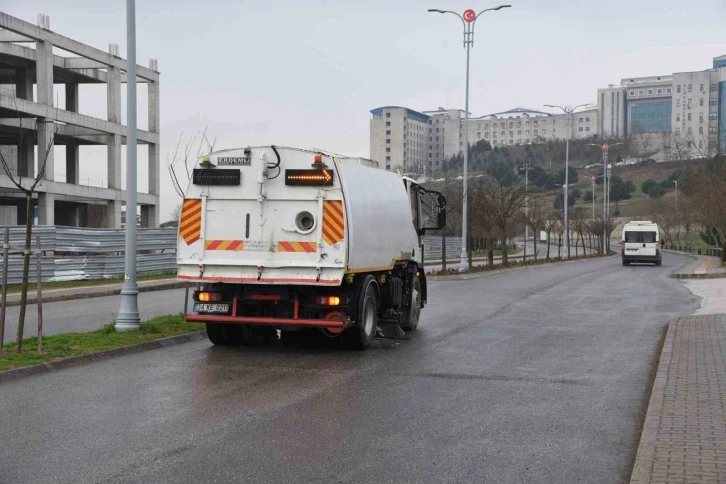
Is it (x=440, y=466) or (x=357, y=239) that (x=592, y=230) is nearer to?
(x=357, y=239)

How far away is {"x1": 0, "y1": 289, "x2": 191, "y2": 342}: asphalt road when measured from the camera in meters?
15.3

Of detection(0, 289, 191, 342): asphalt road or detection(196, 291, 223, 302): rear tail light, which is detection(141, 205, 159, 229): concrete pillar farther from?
detection(196, 291, 223, 302): rear tail light

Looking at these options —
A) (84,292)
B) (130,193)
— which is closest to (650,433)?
(130,193)

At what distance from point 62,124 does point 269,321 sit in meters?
41.0

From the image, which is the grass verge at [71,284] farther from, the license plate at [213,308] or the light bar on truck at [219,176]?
the light bar on truck at [219,176]

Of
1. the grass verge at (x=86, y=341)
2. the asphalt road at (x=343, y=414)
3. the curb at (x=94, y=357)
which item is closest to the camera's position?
the asphalt road at (x=343, y=414)

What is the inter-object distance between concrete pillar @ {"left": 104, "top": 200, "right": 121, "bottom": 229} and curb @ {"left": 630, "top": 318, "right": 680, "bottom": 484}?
45.7m

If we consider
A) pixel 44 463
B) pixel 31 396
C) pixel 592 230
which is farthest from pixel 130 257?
pixel 592 230

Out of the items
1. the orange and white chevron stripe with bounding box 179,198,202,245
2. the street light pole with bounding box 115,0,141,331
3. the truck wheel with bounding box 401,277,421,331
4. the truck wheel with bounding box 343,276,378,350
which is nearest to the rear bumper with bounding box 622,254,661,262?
the truck wheel with bounding box 401,277,421,331

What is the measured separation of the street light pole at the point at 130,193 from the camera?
44.4ft

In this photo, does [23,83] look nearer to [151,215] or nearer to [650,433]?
[151,215]

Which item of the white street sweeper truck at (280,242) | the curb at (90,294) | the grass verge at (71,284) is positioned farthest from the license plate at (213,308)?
the grass verge at (71,284)

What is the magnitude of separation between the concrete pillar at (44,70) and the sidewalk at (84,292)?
1952 centimetres

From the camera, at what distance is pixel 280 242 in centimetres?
1178
